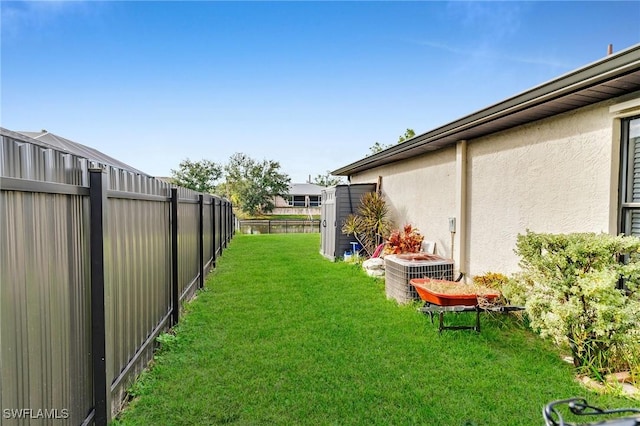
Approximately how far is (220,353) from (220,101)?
14.0 m

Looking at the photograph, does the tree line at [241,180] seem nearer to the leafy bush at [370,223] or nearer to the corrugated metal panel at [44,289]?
the leafy bush at [370,223]

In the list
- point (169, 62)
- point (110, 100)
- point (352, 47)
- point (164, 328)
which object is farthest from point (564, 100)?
point (110, 100)

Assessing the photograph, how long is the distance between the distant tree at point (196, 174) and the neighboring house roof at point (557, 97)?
4076cm

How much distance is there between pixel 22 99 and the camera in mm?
9805

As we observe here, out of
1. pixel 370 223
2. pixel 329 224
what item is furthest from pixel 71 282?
pixel 329 224

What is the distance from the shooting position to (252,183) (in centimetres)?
3922

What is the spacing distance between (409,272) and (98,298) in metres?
4.59

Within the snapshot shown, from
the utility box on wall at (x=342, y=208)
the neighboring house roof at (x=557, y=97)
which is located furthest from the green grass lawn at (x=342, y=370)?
the utility box on wall at (x=342, y=208)

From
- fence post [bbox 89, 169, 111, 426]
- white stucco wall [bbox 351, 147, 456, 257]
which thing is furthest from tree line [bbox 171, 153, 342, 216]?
fence post [bbox 89, 169, 111, 426]

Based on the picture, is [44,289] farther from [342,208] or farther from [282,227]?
[282,227]

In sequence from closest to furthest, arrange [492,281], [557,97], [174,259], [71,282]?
[71,282] → [557,97] → [174,259] → [492,281]

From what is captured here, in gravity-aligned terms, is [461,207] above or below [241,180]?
below

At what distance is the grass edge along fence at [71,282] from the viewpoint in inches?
63.1

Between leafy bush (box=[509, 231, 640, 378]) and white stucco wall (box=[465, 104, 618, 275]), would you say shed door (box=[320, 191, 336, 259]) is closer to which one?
white stucco wall (box=[465, 104, 618, 275])
